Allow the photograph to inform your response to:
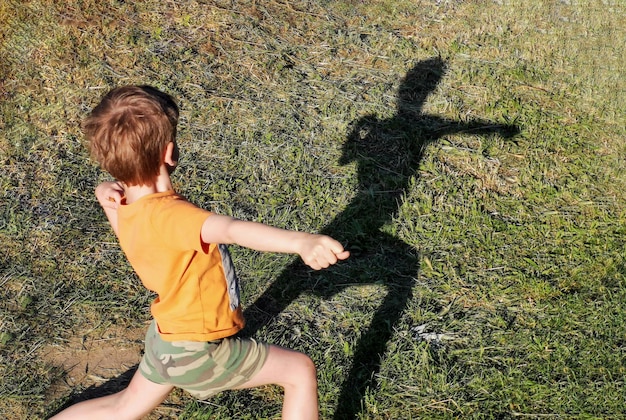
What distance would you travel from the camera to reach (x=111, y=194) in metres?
3.28

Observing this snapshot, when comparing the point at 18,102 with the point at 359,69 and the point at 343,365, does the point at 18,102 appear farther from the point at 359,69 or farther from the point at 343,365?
the point at 343,365

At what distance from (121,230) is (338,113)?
3.40m

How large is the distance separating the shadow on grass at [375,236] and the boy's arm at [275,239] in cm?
159

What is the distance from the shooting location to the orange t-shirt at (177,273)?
2.91 meters

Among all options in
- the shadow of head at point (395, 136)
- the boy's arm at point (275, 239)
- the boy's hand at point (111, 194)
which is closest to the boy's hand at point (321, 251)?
the boy's arm at point (275, 239)

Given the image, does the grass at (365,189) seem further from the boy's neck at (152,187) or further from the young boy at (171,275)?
the boy's neck at (152,187)

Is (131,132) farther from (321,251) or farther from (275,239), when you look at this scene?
(321,251)

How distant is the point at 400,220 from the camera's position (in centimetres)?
528

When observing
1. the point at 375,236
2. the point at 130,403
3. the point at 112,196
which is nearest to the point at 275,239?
the point at 112,196

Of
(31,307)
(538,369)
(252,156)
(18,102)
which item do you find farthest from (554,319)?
(18,102)

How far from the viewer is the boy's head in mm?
2980

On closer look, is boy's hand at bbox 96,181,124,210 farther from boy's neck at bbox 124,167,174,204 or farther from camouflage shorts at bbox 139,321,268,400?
camouflage shorts at bbox 139,321,268,400

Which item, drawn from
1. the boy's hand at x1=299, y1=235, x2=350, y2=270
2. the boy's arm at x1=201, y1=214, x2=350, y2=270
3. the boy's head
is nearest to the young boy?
the boy's head

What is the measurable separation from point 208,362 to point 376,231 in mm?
2327
